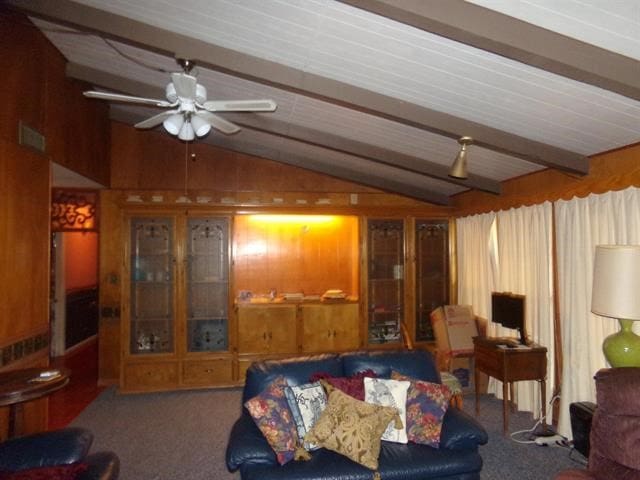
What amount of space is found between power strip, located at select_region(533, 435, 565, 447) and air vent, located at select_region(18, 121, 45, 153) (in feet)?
16.2

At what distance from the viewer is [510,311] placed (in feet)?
13.1

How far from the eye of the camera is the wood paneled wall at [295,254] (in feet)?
18.5

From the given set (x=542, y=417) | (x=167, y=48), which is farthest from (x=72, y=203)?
(x=542, y=417)

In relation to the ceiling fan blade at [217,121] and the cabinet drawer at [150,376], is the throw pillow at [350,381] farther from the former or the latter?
the cabinet drawer at [150,376]

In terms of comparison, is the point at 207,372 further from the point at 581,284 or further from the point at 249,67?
the point at 581,284

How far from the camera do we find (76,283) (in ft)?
24.6

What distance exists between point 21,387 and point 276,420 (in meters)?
1.68

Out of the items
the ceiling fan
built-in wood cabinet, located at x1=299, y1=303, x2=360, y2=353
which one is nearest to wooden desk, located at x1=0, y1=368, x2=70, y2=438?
the ceiling fan

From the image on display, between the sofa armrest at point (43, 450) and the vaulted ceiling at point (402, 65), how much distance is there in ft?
8.22

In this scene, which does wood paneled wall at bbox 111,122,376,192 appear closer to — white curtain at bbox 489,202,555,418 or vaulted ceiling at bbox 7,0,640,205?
vaulted ceiling at bbox 7,0,640,205

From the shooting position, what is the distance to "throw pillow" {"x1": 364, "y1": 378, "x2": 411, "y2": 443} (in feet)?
8.46

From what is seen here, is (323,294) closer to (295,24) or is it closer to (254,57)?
(254,57)

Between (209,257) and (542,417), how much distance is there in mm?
4081

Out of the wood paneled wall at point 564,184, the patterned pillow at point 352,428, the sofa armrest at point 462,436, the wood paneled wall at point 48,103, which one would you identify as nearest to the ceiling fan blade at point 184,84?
the wood paneled wall at point 48,103
